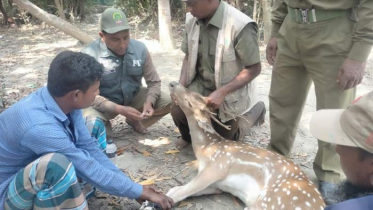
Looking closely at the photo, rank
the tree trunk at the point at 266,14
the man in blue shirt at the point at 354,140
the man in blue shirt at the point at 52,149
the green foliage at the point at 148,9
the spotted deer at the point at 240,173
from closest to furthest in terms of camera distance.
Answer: the man in blue shirt at the point at 354,140 < the man in blue shirt at the point at 52,149 < the spotted deer at the point at 240,173 < the tree trunk at the point at 266,14 < the green foliage at the point at 148,9

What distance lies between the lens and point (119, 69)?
459 centimetres

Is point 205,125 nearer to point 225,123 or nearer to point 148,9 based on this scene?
point 225,123

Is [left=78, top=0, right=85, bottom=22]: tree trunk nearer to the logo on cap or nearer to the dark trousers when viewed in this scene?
A: the logo on cap

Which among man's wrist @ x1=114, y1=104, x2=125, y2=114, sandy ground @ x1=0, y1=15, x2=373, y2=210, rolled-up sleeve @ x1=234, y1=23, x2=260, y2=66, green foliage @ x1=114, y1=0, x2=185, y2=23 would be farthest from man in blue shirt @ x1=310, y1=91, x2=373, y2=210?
green foliage @ x1=114, y1=0, x2=185, y2=23

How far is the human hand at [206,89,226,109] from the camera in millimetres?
4012

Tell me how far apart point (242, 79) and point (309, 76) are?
2.31 feet

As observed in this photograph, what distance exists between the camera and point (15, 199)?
2635mm

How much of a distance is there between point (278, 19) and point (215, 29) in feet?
2.29

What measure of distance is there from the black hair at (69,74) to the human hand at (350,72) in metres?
2.09

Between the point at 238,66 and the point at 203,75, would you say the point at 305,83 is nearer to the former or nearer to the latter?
the point at 238,66

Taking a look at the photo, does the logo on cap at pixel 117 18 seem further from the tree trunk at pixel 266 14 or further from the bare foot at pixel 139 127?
the tree trunk at pixel 266 14

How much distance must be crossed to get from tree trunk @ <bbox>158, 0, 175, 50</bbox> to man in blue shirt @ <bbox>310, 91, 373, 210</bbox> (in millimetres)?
7594

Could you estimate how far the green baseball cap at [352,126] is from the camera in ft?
5.40

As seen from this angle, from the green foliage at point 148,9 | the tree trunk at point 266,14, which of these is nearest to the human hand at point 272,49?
the tree trunk at point 266,14
